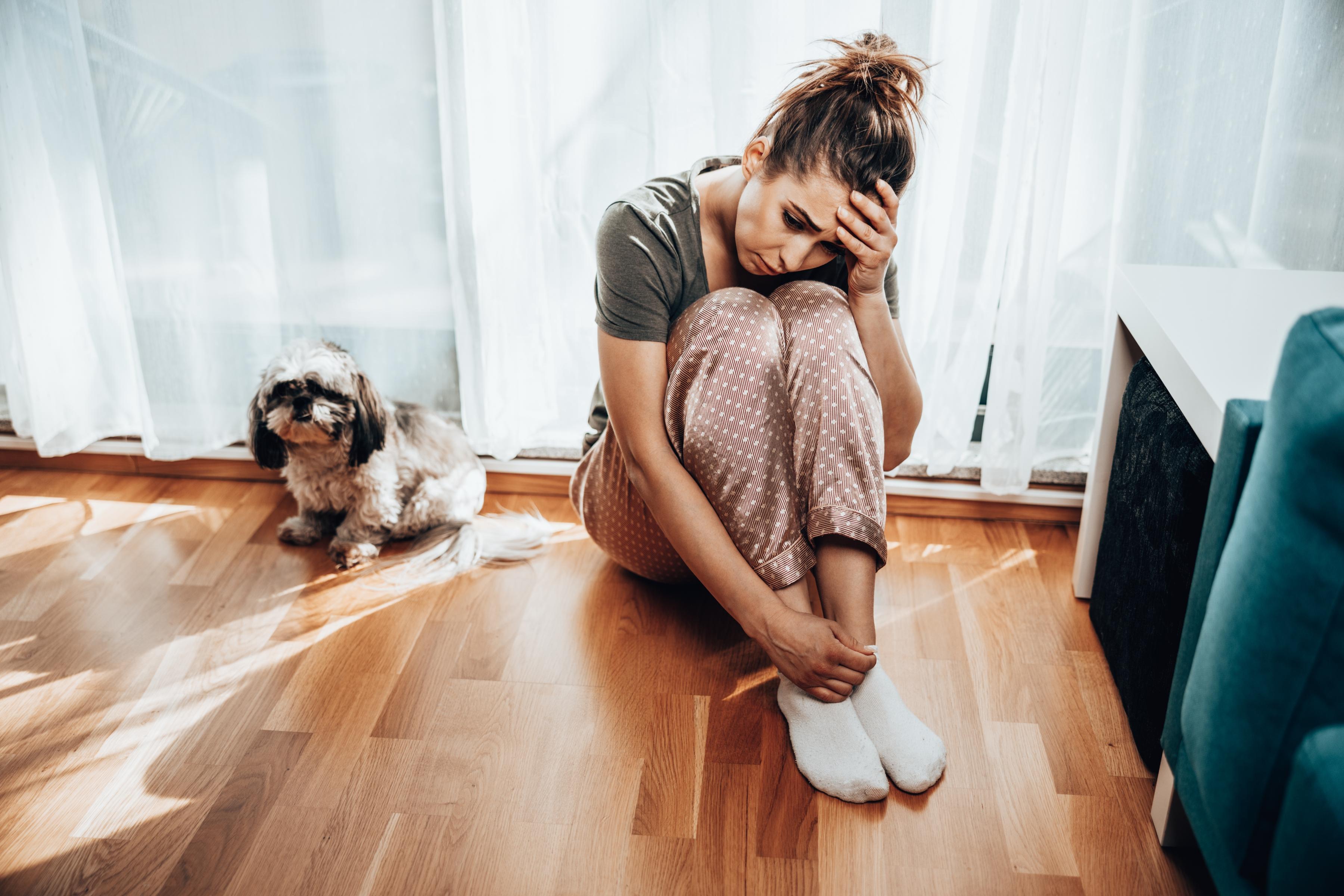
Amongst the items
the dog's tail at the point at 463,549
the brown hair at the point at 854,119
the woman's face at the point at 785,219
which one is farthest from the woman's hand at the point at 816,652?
the dog's tail at the point at 463,549

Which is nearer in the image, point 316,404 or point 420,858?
point 420,858

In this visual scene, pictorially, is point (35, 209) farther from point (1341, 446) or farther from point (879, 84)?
point (1341, 446)

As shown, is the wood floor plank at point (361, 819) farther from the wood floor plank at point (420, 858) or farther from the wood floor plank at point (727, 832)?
the wood floor plank at point (727, 832)

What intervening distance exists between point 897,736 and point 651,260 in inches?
28.5

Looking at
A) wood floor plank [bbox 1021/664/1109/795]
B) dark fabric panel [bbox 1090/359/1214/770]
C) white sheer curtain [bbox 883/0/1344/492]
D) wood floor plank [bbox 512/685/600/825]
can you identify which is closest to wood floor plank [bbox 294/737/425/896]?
wood floor plank [bbox 512/685/600/825]

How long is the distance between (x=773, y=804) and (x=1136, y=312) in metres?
0.85

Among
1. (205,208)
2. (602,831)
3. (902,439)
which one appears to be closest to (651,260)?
(902,439)

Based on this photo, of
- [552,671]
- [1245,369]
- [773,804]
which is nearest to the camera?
[1245,369]

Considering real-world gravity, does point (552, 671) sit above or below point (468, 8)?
below

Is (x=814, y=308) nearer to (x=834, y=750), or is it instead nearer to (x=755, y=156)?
(x=755, y=156)

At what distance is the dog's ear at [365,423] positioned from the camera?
165 cm

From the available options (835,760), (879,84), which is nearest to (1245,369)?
(879,84)

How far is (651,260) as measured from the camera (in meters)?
1.33

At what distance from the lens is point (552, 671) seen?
4.90 ft
